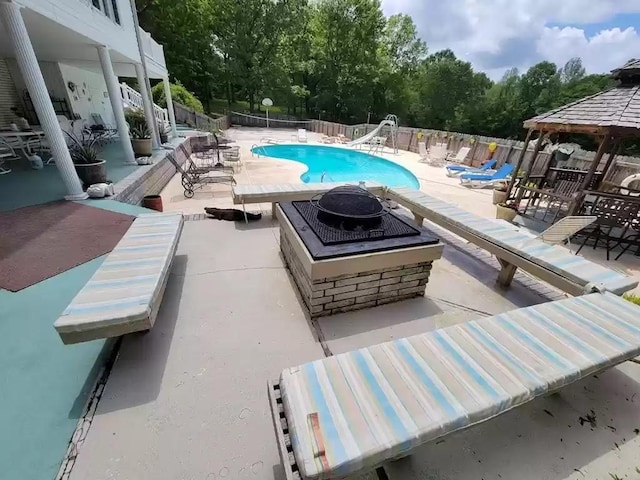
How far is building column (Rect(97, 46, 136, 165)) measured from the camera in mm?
6320

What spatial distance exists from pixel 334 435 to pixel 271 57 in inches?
1207

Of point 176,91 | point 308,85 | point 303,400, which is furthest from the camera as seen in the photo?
point 308,85

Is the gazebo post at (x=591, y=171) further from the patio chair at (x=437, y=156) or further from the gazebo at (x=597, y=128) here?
the patio chair at (x=437, y=156)

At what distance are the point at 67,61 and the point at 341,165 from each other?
11.0 m

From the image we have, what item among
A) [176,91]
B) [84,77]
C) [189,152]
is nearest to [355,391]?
[189,152]

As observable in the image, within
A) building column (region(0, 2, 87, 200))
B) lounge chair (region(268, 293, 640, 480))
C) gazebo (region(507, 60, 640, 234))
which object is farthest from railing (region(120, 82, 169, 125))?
lounge chair (region(268, 293, 640, 480))

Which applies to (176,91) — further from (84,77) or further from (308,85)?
(308,85)

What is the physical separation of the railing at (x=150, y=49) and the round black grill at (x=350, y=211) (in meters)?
9.90

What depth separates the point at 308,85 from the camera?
3209 centimetres

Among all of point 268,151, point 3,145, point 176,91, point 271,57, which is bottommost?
point 268,151

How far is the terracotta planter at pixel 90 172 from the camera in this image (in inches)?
204

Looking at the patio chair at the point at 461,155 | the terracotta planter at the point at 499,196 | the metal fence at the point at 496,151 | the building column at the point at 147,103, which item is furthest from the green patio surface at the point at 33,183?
the patio chair at the point at 461,155

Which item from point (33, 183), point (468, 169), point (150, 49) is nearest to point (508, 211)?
point (468, 169)

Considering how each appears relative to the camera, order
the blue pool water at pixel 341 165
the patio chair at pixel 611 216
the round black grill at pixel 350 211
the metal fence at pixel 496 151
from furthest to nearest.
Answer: the blue pool water at pixel 341 165
the metal fence at pixel 496 151
the patio chair at pixel 611 216
the round black grill at pixel 350 211
